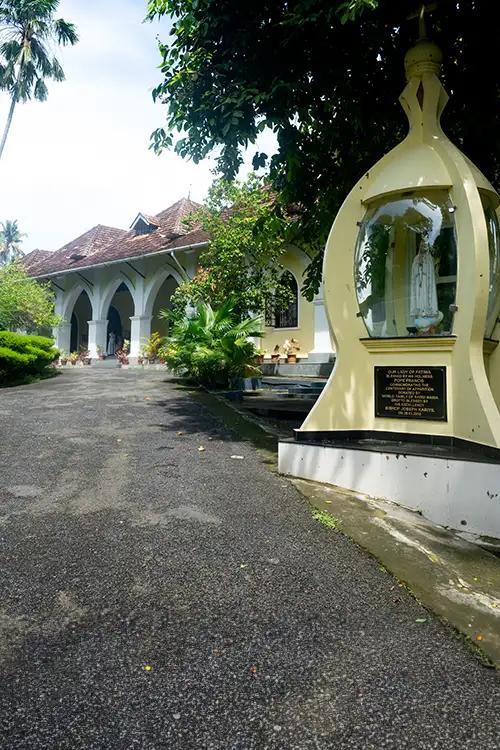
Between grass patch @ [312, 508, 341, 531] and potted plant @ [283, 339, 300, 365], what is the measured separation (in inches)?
563

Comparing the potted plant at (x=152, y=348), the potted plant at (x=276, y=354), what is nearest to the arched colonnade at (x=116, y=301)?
the potted plant at (x=152, y=348)

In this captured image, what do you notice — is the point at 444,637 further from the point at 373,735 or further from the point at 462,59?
the point at 462,59

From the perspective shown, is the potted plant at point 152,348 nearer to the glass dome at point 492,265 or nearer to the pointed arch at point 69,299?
the pointed arch at point 69,299

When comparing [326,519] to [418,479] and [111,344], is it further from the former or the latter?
[111,344]

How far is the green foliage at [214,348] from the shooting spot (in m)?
12.1

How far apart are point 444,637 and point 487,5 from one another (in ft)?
22.4

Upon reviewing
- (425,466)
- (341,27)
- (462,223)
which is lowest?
(425,466)

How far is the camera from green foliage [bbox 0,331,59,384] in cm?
1279

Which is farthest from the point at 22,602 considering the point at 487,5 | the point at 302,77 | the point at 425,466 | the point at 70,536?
the point at 487,5

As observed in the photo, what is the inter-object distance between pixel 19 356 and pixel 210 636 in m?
12.4

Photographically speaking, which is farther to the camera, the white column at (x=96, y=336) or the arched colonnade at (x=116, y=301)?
the white column at (x=96, y=336)

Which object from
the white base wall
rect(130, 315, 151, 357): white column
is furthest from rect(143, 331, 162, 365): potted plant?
the white base wall

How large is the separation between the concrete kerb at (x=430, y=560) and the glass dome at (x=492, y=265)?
2.26m

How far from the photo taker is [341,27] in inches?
231
